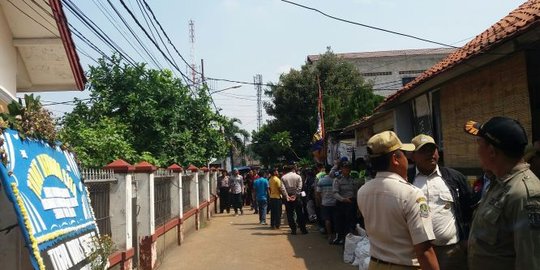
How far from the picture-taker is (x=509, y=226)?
245 cm

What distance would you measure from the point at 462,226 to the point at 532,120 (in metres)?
2.03

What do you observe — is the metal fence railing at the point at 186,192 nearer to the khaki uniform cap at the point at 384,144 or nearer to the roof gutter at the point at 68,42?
the roof gutter at the point at 68,42

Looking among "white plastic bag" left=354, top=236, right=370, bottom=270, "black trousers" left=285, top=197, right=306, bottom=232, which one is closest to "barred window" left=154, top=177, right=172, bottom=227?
"black trousers" left=285, top=197, right=306, bottom=232

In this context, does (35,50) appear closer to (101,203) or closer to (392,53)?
(101,203)

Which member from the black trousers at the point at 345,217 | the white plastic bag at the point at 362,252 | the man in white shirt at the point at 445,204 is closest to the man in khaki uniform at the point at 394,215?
the man in white shirt at the point at 445,204

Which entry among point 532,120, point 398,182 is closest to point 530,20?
point 532,120

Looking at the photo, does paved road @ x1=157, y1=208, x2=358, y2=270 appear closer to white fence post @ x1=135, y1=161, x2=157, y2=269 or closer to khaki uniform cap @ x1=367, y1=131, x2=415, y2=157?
white fence post @ x1=135, y1=161, x2=157, y2=269

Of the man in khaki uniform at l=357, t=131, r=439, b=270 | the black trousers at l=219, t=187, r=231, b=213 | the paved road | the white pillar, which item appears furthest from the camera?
the black trousers at l=219, t=187, r=231, b=213

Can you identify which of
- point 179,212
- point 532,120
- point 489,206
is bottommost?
point 179,212

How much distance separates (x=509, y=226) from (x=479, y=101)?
491cm

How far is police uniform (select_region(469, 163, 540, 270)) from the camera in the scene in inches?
89.0

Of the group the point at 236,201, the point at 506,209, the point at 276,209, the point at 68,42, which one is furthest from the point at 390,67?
the point at 506,209

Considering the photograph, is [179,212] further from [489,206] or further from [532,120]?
[489,206]

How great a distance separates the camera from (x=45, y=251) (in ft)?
11.6
